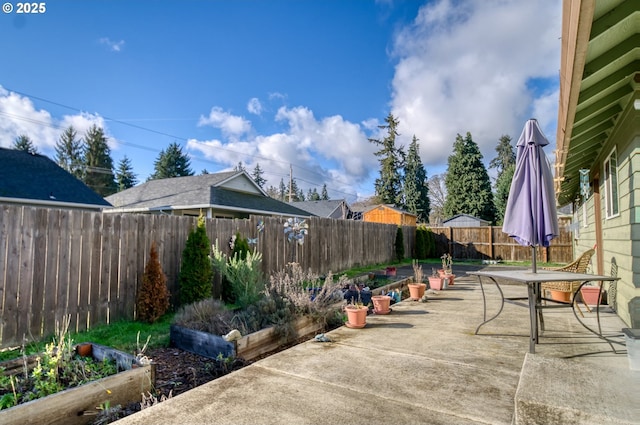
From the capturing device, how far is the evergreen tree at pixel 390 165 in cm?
3700

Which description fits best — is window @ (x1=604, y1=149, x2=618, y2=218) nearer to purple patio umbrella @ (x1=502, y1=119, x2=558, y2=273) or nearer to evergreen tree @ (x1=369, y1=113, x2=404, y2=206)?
purple patio umbrella @ (x1=502, y1=119, x2=558, y2=273)

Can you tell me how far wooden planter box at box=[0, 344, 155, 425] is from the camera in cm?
194

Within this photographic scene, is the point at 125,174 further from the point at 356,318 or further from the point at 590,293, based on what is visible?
the point at 590,293

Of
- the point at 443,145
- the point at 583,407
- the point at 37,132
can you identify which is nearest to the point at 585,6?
the point at 583,407

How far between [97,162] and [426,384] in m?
41.5

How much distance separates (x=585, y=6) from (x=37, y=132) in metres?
48.8

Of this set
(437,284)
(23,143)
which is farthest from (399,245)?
(23,143)

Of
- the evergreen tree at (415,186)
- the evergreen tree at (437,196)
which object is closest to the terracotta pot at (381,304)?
the evergreen tree at (415,186)

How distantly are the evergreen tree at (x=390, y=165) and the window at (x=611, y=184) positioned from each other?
105 feet

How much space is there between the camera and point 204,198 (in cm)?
1388

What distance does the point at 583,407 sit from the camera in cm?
179

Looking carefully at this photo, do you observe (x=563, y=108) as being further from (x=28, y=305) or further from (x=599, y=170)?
(x=28, y=305)

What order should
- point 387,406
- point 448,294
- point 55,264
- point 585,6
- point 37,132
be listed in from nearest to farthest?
1. point 585,6
2. point 387,406
3. point 55,264
4. point 448,294
5. point 37,132

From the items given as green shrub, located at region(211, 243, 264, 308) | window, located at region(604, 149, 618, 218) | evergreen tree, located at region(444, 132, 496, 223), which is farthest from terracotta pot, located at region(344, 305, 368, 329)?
evergreen tree, located at region(444, 132, 496, 223)
